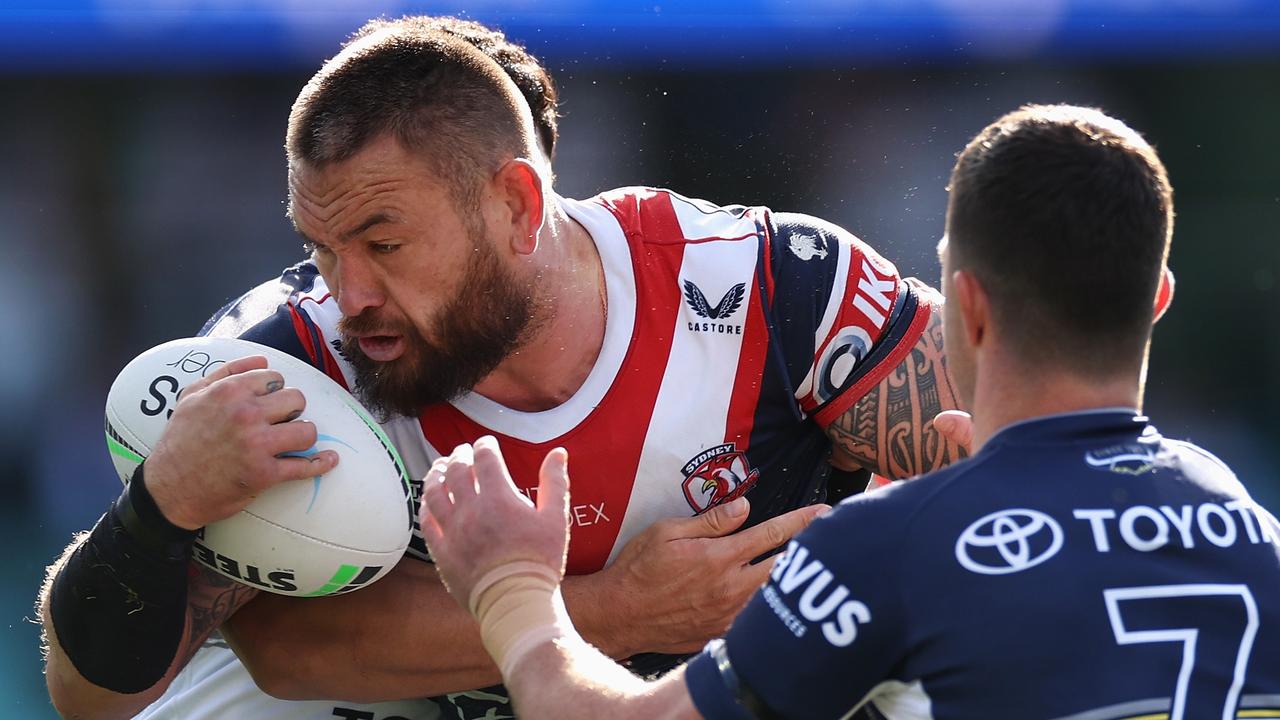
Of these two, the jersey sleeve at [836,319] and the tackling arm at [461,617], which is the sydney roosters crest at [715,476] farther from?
the jersey sleeve at [836,319]

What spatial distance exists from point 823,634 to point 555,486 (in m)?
0.61

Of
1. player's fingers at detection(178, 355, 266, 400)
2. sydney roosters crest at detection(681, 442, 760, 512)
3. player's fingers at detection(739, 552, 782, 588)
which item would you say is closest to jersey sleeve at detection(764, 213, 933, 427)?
sydney roosters crest at detection(681, 442, 760, 512)

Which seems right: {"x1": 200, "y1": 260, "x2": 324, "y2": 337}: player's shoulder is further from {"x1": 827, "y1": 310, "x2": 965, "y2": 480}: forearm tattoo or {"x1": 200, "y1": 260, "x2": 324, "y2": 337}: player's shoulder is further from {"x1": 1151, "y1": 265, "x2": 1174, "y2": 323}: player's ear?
{"x1": 1151, "y1": 265, "x2": 1174, "y2": 323}: player's ear

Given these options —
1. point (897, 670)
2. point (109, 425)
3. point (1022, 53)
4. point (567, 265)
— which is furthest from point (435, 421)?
point (1022, 53)

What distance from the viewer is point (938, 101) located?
24.5ft

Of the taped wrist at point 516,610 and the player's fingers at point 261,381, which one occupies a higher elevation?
the player's fingers at point 261,381

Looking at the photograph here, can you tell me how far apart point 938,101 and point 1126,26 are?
1.10 metres

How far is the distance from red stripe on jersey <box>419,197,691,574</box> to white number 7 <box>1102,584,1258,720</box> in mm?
1588

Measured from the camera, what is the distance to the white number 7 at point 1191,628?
1.78 m

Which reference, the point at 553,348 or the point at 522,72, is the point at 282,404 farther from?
the point at 522,72

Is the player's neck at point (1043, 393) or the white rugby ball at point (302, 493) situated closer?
the player's neck at point (1043, 393)

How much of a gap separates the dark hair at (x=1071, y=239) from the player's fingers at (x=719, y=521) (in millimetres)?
1248

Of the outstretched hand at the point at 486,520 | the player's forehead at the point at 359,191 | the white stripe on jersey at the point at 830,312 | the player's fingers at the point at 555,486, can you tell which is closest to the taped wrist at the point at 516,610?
the outstretched hand at the point at 486,520

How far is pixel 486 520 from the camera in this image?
2.19 meters
